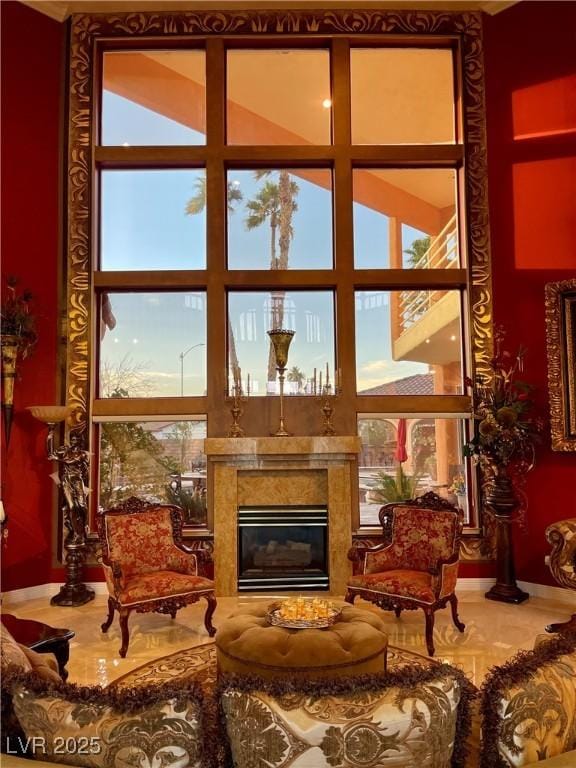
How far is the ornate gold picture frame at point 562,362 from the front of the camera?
4746mm

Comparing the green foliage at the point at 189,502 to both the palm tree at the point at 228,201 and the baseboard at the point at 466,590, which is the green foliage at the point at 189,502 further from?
the palm tree at the point at 228,201

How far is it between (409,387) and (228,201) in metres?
2.63

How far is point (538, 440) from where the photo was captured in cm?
470

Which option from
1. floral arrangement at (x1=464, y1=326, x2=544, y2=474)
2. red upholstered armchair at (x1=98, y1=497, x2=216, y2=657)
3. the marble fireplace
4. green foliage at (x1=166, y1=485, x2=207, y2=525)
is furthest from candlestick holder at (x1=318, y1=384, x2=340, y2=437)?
red upholstered armchair at (x1=98, y1=497, x2=216, y2=657)


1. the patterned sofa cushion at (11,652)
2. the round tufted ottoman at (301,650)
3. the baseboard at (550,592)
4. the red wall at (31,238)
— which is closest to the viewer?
the patterned sofa cushion at (11,652)

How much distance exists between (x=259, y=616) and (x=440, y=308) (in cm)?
364

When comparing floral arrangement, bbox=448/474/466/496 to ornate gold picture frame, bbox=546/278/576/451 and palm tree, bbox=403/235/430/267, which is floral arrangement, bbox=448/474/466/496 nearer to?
ornate gold picture frame, bbox=546/278/576/451

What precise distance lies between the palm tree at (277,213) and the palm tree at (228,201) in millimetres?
155

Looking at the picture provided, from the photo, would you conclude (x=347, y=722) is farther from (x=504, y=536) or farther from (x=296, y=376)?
(x=296, y=376)

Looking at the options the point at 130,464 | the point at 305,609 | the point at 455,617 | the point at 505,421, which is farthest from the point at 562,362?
the point at 130,464

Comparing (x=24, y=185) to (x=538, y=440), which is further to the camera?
(x=24, y=185)

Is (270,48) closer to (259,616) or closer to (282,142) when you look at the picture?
(282,142)

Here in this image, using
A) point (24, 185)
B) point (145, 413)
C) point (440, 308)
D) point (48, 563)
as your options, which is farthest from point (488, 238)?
point (48, 563)

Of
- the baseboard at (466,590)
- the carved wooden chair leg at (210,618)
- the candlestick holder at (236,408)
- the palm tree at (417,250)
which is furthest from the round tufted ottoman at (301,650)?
the palm tree at (417,250)
